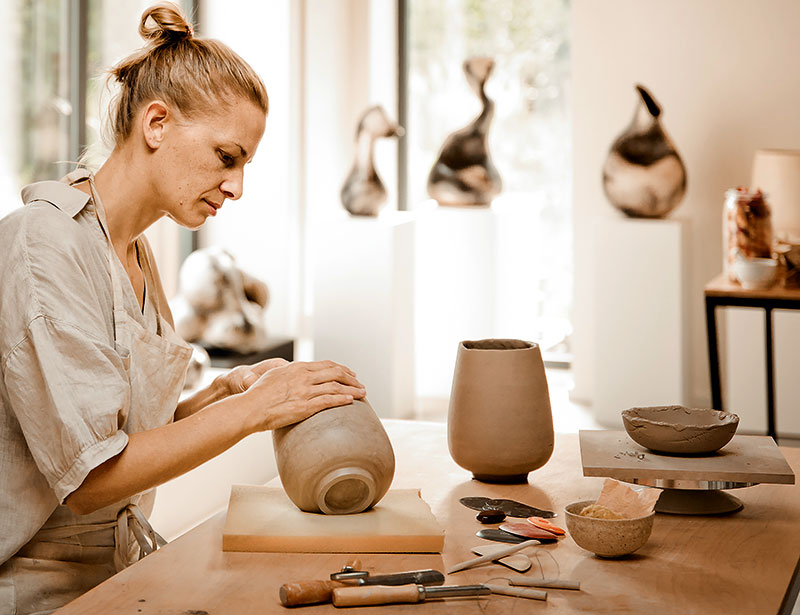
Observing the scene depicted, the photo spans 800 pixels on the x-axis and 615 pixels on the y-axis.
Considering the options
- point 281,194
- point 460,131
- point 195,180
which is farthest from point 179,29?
point 281,194

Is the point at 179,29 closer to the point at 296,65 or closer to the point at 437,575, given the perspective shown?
the point at 437,575

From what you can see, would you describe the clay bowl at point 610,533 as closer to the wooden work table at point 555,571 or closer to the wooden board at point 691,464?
the wooden work table at point 555,571

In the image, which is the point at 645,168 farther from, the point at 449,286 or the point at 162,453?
the point at 162,453

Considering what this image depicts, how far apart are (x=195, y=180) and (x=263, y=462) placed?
6.37 feet

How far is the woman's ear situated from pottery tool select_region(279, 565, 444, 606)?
0.68 m

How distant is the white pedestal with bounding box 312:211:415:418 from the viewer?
437 cm

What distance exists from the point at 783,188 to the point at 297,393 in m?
2.95

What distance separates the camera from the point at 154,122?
152cm

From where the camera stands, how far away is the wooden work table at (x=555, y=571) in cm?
112

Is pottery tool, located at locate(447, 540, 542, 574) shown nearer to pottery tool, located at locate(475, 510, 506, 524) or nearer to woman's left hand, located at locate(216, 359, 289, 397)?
pottery tool, located at locate(475, 510, 506, 524)

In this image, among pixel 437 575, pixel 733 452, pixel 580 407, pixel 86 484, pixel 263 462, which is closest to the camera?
pixel 437 575


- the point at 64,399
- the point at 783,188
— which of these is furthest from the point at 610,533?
the point at 783,188

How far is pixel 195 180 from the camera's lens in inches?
60.6

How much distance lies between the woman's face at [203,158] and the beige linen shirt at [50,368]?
15cm
